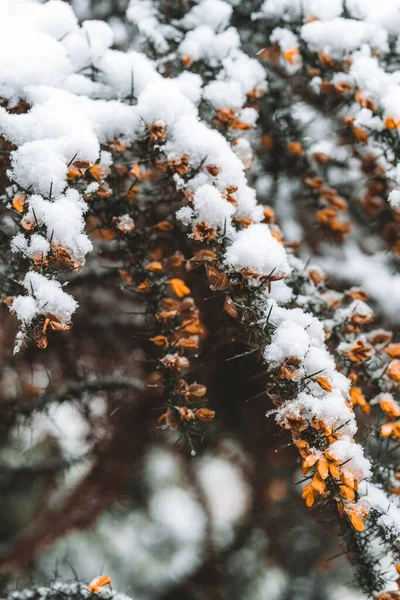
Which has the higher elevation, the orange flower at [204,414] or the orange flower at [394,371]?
the orange flower at [204,414]

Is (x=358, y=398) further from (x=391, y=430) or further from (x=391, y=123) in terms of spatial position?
(x=391, y=123)

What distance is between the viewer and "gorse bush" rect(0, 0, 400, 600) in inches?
44.3

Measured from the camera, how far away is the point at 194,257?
1295 millimetres

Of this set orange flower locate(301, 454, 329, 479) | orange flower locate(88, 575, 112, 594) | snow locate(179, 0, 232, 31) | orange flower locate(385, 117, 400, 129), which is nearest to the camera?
orange flower locate(301, 454, 329, 479)

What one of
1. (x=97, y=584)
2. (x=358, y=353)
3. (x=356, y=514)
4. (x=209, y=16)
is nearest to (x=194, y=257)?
(x=358, y=353)

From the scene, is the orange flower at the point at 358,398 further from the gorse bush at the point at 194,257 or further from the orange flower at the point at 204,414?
the orange flower at the point at 204,414

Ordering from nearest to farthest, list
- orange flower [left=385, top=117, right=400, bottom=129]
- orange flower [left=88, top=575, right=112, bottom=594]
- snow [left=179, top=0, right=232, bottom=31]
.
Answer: orange flower [left=88, top=575, right=112, bottom=594] → orange flower [left=385, top=117, right=400, bottom=129] → snow [left=179, top=0, right=232, bottom=31]

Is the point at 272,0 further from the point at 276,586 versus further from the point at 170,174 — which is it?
the point at 276,586

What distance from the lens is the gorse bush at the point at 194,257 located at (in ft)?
3.69

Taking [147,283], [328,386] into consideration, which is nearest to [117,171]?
[147,283]

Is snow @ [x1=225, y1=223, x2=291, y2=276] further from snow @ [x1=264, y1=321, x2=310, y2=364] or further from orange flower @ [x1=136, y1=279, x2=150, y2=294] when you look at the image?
orange flower @ [x1=136, y1=279, x2=150, y2=294]

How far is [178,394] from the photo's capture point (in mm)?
1443

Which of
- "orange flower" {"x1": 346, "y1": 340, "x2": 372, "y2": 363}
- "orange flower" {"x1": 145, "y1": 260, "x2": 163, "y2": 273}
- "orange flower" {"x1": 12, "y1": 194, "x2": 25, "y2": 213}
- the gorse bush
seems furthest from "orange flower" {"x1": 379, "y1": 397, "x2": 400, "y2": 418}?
"orange flower" {"x1": 12, "y1": 194, "x2": 25, "y2": 213}

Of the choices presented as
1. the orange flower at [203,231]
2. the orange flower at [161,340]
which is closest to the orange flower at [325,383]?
the orange flower at [203,231]
